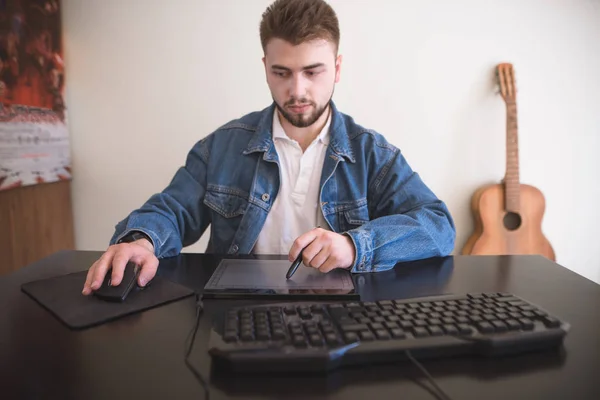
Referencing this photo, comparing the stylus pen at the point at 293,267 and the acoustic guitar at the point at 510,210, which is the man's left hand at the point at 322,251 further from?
the acoustic guitar at the point at 510,210

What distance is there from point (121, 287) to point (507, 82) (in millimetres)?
1928

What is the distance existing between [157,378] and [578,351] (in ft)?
1.54

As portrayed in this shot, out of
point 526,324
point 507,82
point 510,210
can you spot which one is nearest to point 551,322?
point 526,324

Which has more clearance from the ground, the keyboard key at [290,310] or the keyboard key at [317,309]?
the keyboard key at [317,309]

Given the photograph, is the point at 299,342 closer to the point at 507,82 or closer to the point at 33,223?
the point at 33,223

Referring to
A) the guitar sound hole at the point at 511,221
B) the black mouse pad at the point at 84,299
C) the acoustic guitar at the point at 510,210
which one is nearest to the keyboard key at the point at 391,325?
the black mouse pad at the point at 84,299

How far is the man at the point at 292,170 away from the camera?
3.60 ft

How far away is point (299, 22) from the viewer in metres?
1.08

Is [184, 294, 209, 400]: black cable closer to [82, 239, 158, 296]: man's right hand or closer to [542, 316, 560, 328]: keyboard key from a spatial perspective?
[82, 239, 158, 296]: man's right hand

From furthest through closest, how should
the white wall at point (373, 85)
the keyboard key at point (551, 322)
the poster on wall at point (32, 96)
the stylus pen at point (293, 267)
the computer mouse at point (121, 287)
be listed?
the white wall at point (373, 85), the poster on wall at point (32, 96), the stylus pen at point (293, 267), the computer mouse at point (121, 287), the keyboard key at point (551, 322)

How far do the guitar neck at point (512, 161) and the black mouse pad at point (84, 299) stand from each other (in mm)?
1728

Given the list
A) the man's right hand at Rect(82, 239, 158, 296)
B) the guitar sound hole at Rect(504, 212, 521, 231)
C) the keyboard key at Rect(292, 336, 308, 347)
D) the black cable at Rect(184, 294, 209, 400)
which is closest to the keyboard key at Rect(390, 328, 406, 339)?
the keyboard key at Rect(292, 336, 308, 347)

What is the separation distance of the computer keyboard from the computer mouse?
0.61 ft

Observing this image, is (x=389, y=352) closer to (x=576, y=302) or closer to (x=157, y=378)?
(x=157, y=378)
